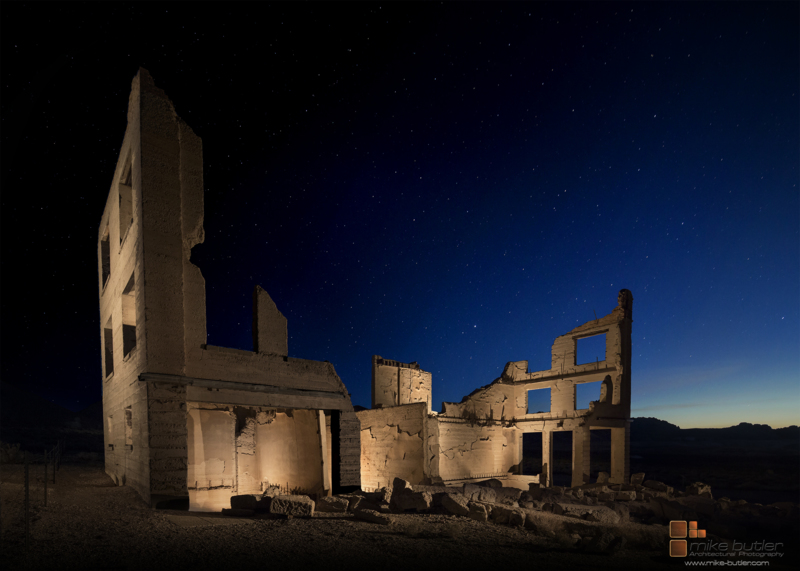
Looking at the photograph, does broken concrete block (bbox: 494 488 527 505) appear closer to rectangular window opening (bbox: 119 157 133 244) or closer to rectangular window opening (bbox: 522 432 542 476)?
rectangular window opening (bbox: 119 157 133 244)

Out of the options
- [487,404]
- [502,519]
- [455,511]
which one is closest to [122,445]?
[455,511]

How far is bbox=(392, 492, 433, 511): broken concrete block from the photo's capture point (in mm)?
9359

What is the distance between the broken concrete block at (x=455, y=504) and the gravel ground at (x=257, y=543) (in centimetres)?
47

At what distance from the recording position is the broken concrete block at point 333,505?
8.82m

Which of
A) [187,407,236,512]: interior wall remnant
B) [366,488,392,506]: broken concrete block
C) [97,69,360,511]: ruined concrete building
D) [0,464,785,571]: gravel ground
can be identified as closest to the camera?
[0,464,785,571]: gravel ground

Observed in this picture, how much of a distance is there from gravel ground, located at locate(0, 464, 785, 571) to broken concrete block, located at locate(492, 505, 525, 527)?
22 centimetres

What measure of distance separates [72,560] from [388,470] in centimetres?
1598

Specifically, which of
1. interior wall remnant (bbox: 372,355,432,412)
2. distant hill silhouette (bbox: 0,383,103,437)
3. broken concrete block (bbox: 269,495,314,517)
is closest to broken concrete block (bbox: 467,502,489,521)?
broken concrete block (bbox: 269,495,314,517)

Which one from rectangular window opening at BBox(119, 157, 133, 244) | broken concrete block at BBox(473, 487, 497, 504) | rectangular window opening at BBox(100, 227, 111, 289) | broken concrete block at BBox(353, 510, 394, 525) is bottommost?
broken concrete block at BBox(473, 487, 497, 504)

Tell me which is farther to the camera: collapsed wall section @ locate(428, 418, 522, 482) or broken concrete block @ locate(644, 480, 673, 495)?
collapsed wall section @ locate(428, 418, 522, 482)

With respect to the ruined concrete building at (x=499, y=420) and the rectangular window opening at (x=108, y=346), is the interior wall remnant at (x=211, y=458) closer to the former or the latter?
the rectangular window opening at (x=108, y=346)

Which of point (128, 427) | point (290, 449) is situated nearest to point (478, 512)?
point (290, 449)

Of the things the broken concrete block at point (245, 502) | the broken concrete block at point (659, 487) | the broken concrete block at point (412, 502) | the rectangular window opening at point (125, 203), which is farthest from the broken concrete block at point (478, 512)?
the rectangular window opening at point (125, 203)

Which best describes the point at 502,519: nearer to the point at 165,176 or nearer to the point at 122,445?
the point at 122,445
